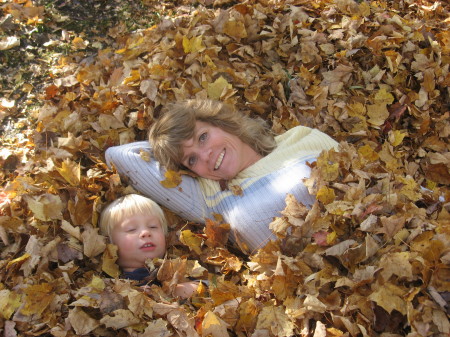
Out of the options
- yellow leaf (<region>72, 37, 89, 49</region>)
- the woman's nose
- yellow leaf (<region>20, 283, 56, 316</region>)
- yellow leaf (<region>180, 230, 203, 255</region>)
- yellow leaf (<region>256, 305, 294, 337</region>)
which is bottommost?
yellow leaf (<region>180, 230, 203, 255</region>)

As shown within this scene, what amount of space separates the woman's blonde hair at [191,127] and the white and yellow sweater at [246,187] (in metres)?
0.09

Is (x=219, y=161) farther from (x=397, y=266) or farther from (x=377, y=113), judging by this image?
(x=377, y=113)

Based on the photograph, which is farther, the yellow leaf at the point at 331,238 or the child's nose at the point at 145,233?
the child's nose at the point at 145,233

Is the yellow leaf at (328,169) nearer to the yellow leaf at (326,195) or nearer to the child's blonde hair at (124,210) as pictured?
the yellow leaf at (326,195)

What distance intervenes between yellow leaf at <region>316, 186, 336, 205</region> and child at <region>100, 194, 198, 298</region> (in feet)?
2.67

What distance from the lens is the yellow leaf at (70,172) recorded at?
292 centimetres

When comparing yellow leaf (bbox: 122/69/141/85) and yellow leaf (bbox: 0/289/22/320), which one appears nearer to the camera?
yellow leaf (bbox: 0/289/22/320)

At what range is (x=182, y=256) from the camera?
2840 mm

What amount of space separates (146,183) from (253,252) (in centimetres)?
81

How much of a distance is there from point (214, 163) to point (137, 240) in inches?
25.9

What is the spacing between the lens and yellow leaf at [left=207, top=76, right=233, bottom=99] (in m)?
3.56

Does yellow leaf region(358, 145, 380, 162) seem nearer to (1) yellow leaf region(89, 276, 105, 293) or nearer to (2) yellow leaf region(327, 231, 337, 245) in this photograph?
(2) yellow leaf region(327, 231, 337, 245)

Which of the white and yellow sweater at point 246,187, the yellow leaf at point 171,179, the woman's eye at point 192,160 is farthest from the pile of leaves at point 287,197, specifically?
the woman's eye at point 192,160

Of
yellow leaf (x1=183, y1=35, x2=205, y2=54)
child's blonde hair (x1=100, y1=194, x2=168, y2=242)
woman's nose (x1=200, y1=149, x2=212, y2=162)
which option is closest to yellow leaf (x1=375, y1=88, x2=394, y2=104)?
yellow leaf (x1=183, y1=35, x2=205, y2=54)
